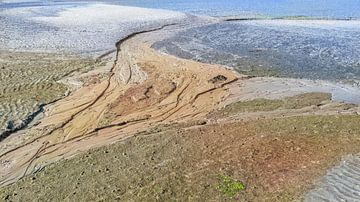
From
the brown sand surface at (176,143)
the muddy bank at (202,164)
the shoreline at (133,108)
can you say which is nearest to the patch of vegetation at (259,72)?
the shoreline at (133,108)

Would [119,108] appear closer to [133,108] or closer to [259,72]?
[133,108]

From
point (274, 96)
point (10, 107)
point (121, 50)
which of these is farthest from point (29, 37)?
point (274, 96)

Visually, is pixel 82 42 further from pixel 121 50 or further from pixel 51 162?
pixel 51 162

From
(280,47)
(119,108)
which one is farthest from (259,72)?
(119,108)

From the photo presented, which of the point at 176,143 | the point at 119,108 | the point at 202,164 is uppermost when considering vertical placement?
the point at 202,164

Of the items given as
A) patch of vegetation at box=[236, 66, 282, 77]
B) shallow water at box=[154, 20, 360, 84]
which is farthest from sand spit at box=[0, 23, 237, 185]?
shallow water at box=[154, 20, 360, 84]

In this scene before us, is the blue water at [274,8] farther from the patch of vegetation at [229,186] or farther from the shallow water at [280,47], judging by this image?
the patch of vegetation at [229,186]

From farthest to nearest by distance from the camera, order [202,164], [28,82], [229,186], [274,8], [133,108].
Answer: [274,8] → [28,82] → [133,108] → [202,164] → [229,186]
